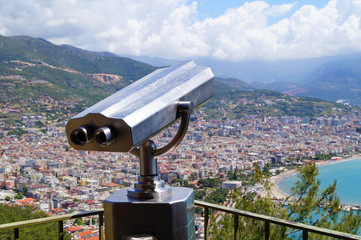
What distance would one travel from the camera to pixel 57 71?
28.5 meters

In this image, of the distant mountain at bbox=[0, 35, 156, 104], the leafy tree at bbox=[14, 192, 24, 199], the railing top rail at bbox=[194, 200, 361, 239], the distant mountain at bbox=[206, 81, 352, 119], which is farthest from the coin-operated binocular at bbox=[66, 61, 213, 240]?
the distant mountain at bbox=[206, 81, 352, 119]

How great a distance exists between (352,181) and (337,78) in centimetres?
2205

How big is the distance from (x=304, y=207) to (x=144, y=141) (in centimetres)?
338

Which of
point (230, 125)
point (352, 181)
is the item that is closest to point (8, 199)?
point (352, 181)

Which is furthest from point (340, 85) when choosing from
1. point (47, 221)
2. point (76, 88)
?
point (47, 221)

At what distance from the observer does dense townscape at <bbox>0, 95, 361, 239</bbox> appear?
13.4 metres

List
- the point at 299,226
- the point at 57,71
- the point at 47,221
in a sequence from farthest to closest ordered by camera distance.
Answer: the point at 57,71, the point at 47,221, the point at 299,226

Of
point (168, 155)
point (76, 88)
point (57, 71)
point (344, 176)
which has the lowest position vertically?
point (344, 176)

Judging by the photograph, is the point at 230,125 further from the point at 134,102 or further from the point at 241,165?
the point at 134,102

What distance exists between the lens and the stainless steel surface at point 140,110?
626 millimetres

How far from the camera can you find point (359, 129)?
22531 mm

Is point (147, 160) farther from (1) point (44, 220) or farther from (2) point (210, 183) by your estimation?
(2) point (210, 183)

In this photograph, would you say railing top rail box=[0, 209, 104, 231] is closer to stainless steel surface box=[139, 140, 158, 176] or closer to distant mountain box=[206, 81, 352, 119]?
stainless steel surface box=[139, 140, 158, 176]

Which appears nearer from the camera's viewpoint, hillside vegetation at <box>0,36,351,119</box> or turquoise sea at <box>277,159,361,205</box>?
turquoise sea at <box>277,159,361,205</box>
